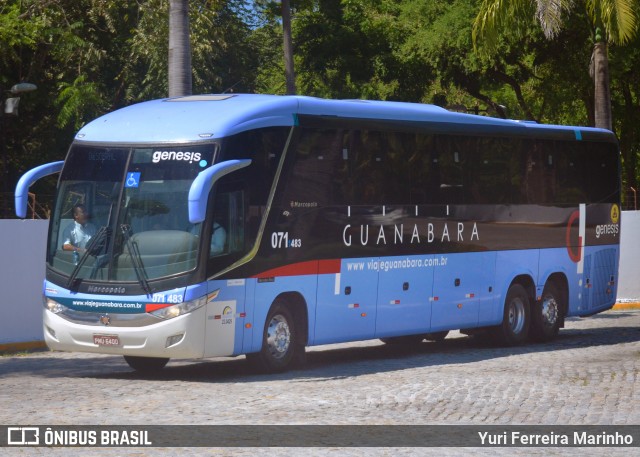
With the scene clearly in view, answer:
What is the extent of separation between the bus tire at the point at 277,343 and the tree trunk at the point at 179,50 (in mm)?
7162

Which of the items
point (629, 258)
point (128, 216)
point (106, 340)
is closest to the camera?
point (106, 340)

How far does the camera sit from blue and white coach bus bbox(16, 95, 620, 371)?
1545 centimetres

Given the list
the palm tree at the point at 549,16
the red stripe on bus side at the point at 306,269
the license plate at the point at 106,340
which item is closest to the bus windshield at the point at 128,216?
the license plate at the point at 106,340

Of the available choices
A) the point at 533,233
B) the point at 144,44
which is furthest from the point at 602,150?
the point at 144,44

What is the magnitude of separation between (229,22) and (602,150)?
25.8m

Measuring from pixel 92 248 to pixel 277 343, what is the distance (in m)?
2.77

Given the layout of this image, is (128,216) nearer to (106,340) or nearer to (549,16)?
(106,340)

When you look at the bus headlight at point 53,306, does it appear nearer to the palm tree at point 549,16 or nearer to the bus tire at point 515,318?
the bus tire at point 515,318

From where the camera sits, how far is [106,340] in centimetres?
1546

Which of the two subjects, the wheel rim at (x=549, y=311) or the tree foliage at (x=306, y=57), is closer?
the wheel rim at (x=549, y=311)

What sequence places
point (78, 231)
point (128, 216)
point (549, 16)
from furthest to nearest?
point (549, 16) → point (78, 231) → point (128, 216)

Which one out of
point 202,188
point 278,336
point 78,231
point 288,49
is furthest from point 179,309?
point 288,49

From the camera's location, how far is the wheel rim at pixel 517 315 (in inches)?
855

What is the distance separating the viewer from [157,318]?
15305 millimetres
